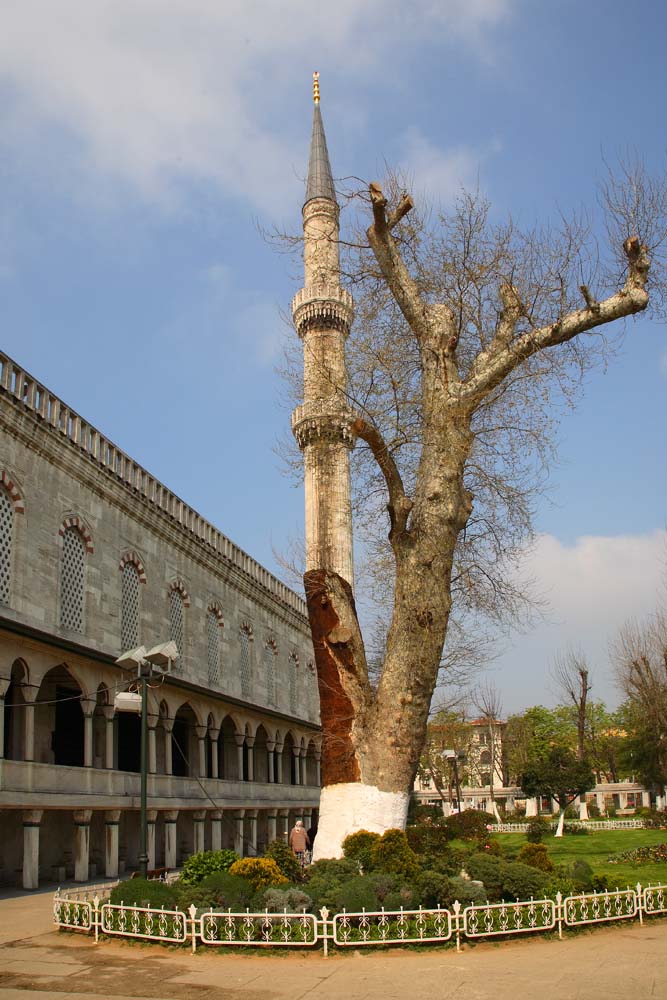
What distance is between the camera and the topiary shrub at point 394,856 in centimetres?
1058

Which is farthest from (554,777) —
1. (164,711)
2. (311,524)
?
(164,711)

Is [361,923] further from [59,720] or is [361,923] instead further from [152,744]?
[152,744]

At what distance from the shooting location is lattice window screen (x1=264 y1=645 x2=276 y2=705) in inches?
1412

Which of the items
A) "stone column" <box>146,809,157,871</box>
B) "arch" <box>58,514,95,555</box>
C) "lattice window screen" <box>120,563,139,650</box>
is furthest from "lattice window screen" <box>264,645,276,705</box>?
"arch" <box>58,514,95,555</box>

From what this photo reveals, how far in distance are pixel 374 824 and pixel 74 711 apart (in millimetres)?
12651

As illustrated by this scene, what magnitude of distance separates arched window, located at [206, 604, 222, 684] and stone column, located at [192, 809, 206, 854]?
185 inches

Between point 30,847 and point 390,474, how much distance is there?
10186 millimetres

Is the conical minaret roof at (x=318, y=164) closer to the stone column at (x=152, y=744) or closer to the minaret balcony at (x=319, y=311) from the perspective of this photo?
the minaret balcony at (x=319, y=311)

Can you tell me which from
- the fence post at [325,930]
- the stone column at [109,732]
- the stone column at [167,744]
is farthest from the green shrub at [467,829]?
the fence post at [325,930]

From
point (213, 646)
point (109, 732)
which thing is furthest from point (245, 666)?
point (109, 732)

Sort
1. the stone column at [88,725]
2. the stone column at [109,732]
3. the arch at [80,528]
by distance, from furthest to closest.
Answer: the stone column at [109,732], the arch at [80,528], the stone column at [88,725]

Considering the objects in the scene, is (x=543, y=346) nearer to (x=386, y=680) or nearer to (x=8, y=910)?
(x=386, y=680)

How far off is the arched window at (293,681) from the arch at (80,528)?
63.6ft

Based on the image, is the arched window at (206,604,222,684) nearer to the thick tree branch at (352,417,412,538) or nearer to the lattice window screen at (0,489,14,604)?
the lattice window screen at (0,489,14,604)
